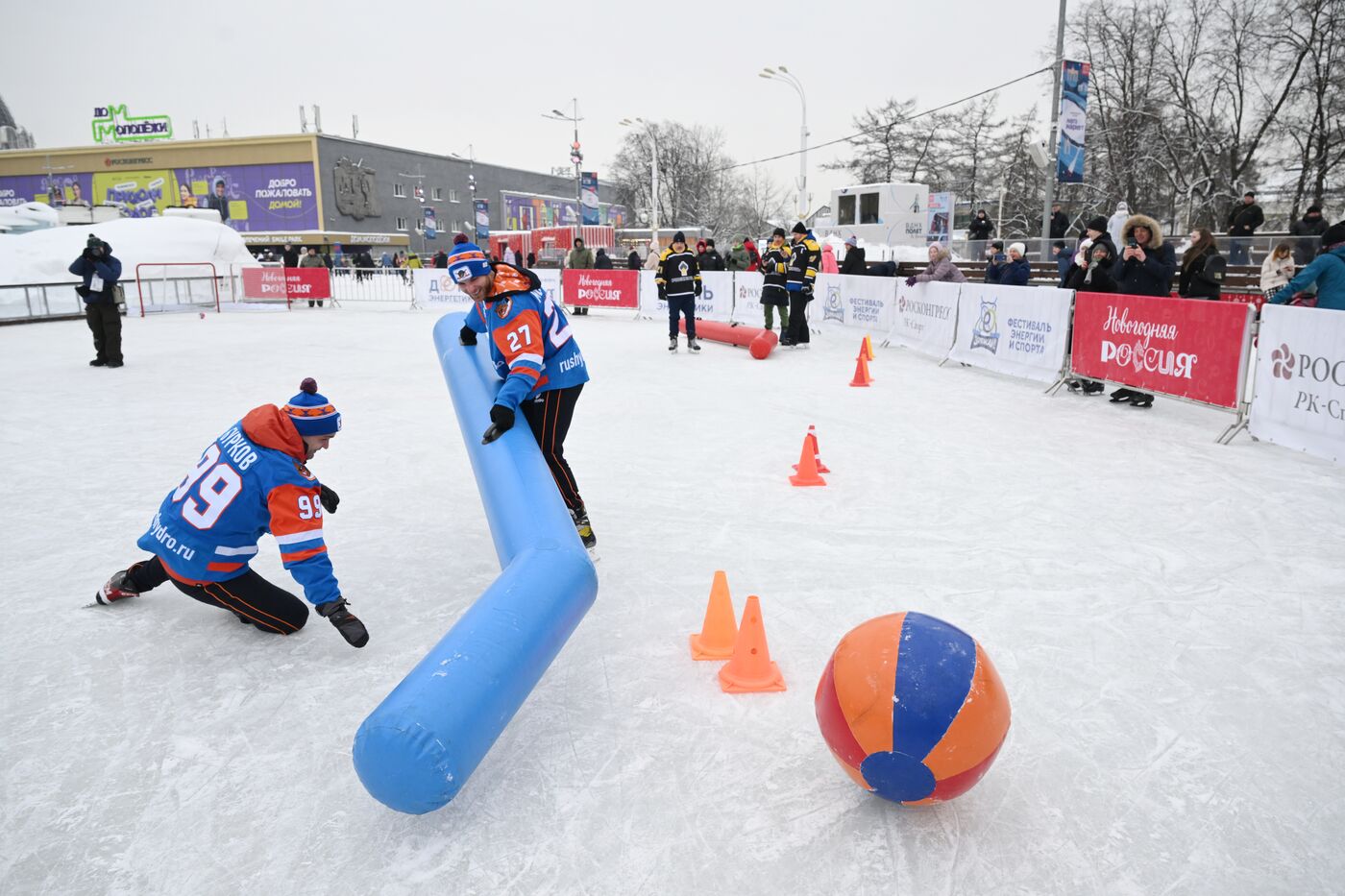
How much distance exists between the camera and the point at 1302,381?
21.9 ft

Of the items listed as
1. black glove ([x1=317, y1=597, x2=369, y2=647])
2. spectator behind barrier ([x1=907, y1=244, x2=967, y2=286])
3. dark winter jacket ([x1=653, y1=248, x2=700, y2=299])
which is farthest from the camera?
dark winter jacket ([x1=653, y1=248, x2=700, y2=299])

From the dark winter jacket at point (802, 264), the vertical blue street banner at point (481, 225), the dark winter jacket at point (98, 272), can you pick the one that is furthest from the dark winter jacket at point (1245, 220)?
the vertical blue street banner at point (481, 225)

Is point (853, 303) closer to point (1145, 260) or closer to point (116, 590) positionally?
point (1145, 260)

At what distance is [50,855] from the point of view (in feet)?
8.04

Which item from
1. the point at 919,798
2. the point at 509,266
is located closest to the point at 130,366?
the point at 509,266

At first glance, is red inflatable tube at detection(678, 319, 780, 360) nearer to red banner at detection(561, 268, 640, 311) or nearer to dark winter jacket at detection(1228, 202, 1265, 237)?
red banner at detection(561, 268, 640, 311)

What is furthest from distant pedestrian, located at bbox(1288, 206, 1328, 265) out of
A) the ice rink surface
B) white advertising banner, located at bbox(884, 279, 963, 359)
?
the ice rink surface

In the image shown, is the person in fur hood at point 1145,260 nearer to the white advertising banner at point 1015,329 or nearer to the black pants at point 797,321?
the white advertising banner at point 1015,329

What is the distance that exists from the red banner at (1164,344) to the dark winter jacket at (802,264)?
4.75m

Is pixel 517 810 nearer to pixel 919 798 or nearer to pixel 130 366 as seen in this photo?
pixel 919 798

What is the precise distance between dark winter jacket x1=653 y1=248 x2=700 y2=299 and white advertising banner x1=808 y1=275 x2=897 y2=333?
365cm

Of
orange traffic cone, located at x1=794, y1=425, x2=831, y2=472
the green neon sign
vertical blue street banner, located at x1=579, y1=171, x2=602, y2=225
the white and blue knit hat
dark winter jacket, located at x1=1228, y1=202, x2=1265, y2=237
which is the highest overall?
the green neon sign

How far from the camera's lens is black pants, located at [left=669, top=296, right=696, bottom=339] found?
13.2 meters

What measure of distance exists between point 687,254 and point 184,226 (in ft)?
88.2
